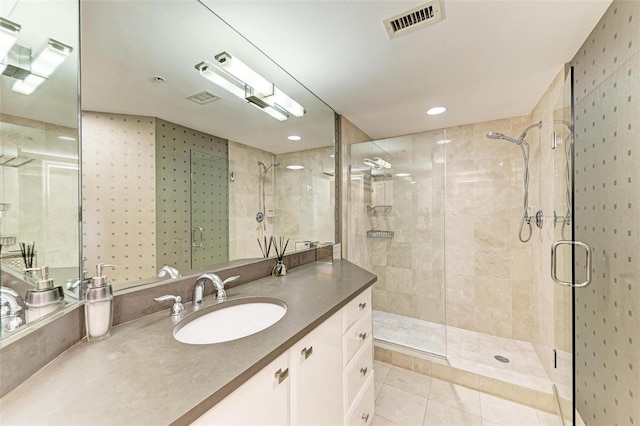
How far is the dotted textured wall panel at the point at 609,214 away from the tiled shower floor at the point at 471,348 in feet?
2.08

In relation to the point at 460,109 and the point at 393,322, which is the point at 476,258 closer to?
the point at 393,322

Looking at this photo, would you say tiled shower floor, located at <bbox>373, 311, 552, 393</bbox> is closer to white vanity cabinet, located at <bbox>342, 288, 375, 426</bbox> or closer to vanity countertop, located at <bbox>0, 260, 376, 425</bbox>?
white vanity cabinet, located at <bbox>342, 288, 375, 426</bbox>

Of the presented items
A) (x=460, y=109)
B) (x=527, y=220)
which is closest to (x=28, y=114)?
(x=460, y=109)

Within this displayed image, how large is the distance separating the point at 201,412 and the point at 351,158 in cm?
239

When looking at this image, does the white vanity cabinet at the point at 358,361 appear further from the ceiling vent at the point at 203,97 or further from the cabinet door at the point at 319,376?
the ceiling vent at the point at 203,97

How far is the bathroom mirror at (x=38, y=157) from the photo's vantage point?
0.65 m

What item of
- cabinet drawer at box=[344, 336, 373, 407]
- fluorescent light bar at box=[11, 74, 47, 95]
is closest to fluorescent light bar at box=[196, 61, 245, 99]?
fluorescent light bar at box=[11, 74, 47, 95]

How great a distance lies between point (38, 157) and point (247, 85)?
3.46 ft

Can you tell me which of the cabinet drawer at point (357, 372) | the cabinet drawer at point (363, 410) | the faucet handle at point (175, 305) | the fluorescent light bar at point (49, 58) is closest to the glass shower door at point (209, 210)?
the faucet handle at point (175, 305)

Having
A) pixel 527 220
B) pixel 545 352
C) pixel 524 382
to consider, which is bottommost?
pixel 524 382

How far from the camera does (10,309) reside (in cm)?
63

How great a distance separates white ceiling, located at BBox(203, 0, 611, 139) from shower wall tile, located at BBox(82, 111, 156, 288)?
2.32 feet

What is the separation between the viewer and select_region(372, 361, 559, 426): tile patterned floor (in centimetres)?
168

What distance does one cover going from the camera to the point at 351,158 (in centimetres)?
264
